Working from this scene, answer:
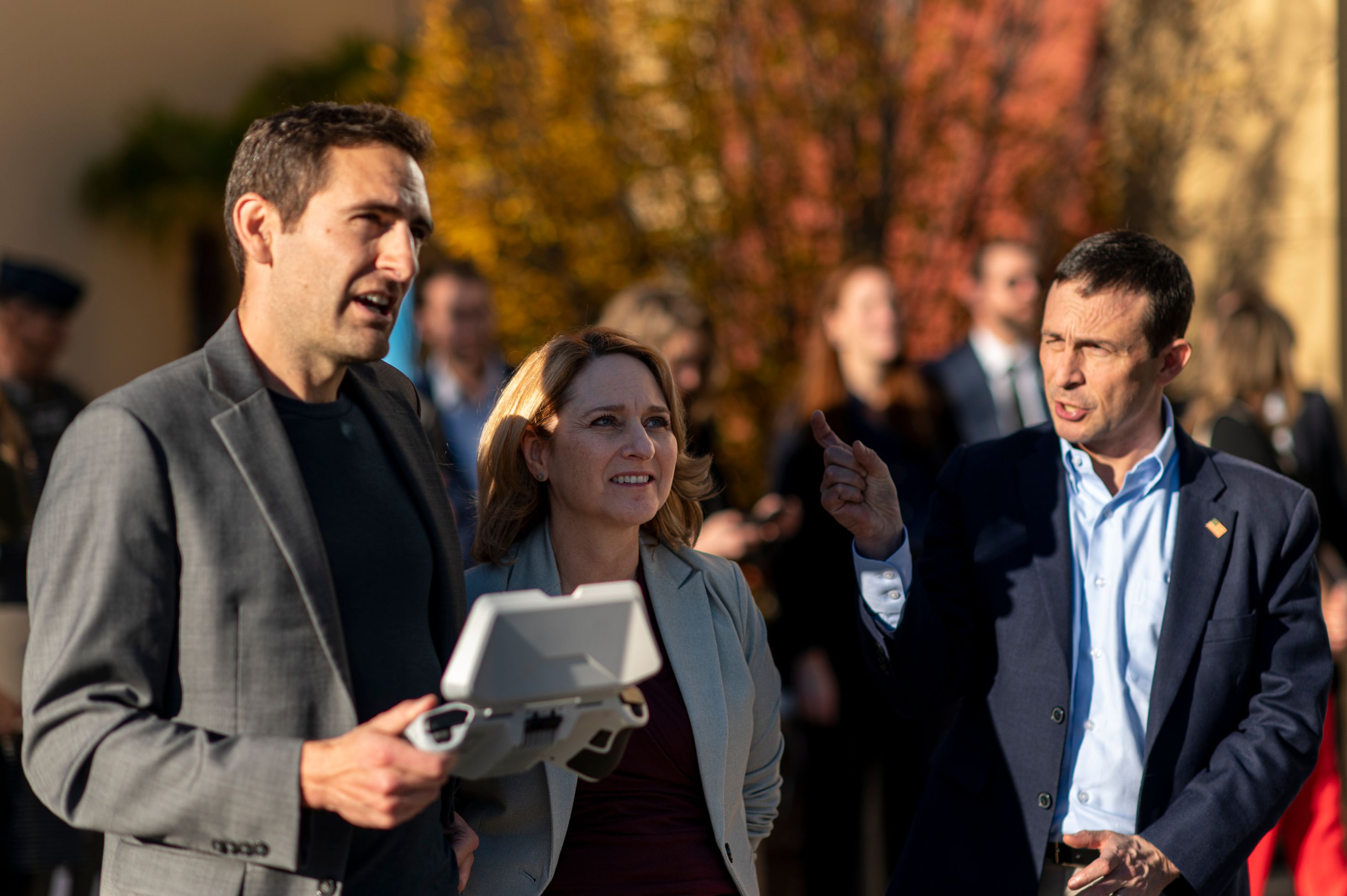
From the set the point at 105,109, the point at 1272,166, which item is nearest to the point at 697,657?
the point at 1272,166

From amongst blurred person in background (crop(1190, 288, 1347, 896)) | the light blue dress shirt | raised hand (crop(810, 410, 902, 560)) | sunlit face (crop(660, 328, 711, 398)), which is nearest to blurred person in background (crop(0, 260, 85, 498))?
sunlit face (crop(660, 328, 711, 398))

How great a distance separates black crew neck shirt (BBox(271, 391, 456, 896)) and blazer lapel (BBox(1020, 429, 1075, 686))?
129 cm

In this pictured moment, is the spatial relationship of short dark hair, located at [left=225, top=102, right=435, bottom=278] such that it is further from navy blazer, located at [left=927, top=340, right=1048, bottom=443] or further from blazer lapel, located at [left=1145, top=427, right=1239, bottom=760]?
navy blazer, located at [left=927, top=340, right=1048, bottom=443]

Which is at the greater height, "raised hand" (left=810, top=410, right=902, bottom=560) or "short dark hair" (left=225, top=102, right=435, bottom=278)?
"short dark hair" (left=225, top=102, right=435, bottom=278)

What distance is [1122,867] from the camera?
245cm

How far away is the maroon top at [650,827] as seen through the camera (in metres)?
2.46

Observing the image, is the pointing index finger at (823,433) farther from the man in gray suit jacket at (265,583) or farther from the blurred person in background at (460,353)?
the blurred person in background at (460,353)

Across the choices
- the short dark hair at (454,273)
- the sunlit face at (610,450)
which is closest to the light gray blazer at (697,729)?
the sunlit face at (610,450)

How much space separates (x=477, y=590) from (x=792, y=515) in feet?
6.76

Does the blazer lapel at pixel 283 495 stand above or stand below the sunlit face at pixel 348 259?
below

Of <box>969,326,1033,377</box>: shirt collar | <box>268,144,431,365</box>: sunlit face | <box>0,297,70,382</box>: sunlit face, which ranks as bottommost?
<box>969,326,1033,377</box>: shirt collar

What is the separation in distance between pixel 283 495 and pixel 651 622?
104 centimetres

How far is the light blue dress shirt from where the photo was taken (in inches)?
103

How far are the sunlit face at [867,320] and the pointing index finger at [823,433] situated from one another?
2.26m
